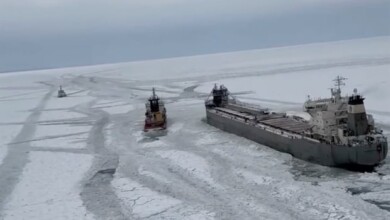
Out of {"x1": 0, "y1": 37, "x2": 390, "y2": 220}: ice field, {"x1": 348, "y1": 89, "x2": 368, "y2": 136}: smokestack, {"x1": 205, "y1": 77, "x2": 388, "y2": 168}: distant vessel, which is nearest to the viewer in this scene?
{"x1": 0, "y1": 37, "x2": 390, "y2": 220}: ice field

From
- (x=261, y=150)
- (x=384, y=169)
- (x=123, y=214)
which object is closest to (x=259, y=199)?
(x=123, y=214)

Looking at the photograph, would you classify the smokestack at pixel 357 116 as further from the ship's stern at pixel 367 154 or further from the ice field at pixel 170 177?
the ice field at pixel 170 177

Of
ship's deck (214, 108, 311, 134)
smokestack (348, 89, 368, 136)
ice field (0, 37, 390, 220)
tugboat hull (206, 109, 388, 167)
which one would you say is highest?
smokestack (348, 89, 368, 136)

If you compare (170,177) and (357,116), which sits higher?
(357,116)

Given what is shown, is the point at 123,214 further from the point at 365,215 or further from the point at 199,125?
the point at 199,125

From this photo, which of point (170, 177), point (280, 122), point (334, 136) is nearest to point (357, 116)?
point (334, 136)

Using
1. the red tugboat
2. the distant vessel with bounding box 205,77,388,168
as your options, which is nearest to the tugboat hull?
the distant vessel with bounding box 205,77,388,168

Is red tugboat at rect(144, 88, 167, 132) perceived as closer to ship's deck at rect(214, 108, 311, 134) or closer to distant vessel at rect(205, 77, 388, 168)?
ship's deck at rect(214, 108, 311, 134)

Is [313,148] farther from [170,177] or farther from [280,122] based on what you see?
[170,177]

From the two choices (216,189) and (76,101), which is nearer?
(216,189)
